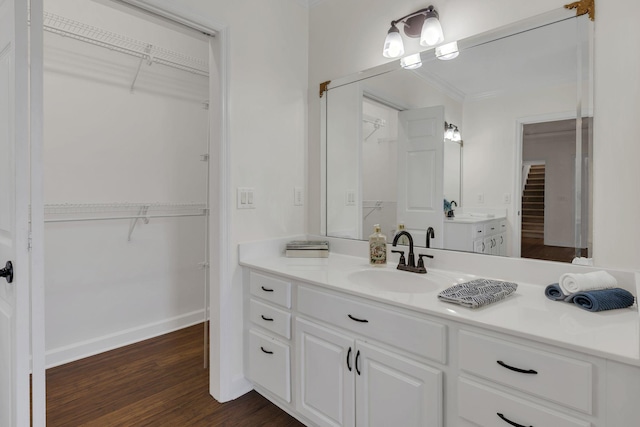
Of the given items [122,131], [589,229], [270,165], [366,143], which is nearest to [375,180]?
[366,143]

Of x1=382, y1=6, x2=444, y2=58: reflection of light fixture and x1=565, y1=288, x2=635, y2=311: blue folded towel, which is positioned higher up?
x1=382, y1=6, x2=444, y2=58: reflection of light fixture

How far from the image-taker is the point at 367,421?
1395mm

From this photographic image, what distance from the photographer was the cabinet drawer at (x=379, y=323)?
1.19m

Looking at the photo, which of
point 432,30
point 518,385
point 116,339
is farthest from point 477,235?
point 116,339

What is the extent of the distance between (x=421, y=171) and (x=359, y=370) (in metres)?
1.08

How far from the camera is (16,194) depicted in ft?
3.71

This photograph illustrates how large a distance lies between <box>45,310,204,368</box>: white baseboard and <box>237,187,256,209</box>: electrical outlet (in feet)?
5.20

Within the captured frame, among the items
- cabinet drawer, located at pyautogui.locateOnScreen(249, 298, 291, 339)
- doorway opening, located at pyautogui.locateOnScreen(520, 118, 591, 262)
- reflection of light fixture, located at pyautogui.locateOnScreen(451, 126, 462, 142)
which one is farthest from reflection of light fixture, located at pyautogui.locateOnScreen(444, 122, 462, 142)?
cabinet drawer, located at pyautogui.locateOnScreen(249, 298, 291, 339)

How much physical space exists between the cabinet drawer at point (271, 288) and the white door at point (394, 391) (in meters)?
0.48

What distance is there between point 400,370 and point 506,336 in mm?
422

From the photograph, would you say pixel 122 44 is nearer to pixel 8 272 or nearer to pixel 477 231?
pixel 8 272

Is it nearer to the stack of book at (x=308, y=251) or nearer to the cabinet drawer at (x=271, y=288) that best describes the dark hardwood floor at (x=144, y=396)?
the cabinet drawer at (x=271, y=288)

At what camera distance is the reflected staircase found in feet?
4.86

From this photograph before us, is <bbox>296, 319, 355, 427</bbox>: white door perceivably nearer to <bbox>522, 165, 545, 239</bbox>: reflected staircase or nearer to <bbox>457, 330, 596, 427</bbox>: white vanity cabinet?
<bbox>457, 330, 596, 427</bbox>: white vanity cabinet
